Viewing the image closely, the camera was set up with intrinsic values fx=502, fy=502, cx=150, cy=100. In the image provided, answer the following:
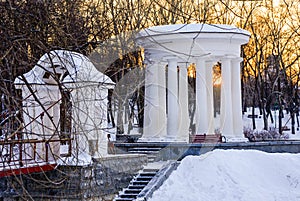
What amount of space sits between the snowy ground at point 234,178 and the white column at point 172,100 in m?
4.96

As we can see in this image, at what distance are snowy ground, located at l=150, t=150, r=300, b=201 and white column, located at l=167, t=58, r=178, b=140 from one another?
496cm

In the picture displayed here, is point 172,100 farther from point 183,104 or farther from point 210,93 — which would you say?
point 210,93

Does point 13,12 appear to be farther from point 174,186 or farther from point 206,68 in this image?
point 206,68

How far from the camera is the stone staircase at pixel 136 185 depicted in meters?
14.5

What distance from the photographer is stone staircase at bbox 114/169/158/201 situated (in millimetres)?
14469

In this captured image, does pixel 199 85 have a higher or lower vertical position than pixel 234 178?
higher

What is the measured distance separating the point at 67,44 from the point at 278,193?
11.2 meters

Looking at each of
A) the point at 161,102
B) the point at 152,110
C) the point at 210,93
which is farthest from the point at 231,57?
the point at 152,110

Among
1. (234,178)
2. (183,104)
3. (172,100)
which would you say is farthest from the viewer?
(183,104)

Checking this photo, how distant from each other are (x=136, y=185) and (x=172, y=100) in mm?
6670

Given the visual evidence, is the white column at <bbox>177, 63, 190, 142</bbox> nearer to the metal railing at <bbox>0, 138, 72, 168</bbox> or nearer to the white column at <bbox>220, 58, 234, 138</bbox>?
the white column at <bbox>220, 58, 234, 138</bbox>

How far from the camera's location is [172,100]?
2130 cm

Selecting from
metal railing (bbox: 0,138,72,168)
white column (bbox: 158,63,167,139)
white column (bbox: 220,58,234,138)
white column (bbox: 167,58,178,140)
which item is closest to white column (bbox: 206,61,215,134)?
white column (bbox: 220,58,234,138)

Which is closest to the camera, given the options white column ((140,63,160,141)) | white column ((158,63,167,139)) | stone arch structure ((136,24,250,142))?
stone arch structure ((136,24,250,142))
